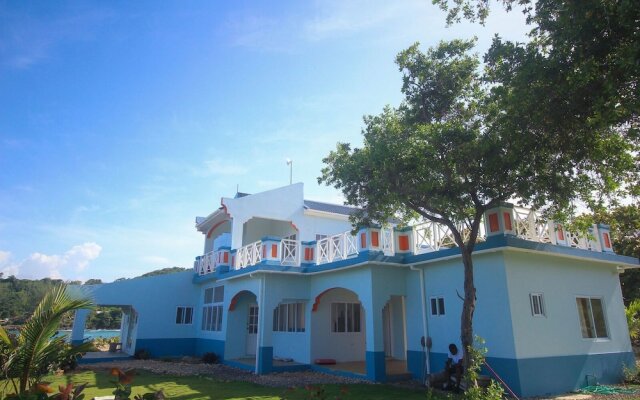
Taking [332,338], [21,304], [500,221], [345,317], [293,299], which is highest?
[500,221]

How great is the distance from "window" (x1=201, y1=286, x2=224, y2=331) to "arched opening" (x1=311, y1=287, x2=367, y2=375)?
537 centimetres

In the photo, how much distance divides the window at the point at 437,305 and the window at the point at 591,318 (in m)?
3.78

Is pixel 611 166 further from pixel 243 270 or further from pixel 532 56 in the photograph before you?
pixel 243 270

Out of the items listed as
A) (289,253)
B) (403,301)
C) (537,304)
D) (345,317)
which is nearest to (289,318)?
(345,317)

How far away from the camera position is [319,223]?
20.6 m

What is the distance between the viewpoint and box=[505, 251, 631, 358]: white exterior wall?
33.9ft

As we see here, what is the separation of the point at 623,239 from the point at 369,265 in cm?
1297

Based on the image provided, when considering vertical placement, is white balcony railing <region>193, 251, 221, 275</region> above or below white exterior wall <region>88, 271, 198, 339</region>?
above

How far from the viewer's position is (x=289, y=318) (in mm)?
16859

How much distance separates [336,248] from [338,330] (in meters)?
3.89

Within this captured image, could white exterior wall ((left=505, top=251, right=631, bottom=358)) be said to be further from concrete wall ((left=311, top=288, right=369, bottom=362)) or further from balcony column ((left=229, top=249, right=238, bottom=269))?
balcony column ((left=229, top=249, right=238, bottom=269))

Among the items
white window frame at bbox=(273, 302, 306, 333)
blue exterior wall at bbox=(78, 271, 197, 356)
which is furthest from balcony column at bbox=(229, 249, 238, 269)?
blue exterior wall at bbox=(78, 271, 197, 356)

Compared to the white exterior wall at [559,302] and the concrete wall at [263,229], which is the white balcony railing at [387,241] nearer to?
the white exterior wall at [559,302]

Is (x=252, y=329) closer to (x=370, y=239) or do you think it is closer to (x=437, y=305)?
(x=370, y=239)
